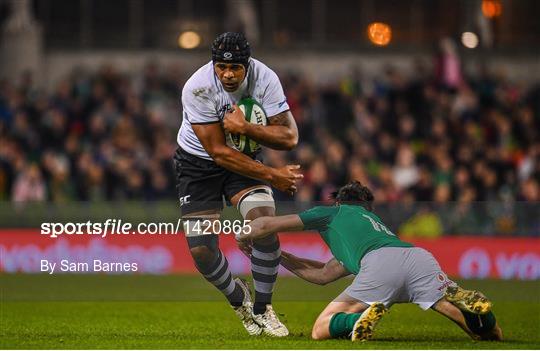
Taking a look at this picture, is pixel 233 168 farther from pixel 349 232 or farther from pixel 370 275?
pixel 370 275

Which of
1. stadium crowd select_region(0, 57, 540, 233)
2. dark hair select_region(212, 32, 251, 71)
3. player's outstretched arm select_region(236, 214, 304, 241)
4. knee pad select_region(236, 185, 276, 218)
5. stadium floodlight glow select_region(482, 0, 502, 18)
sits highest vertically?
dark hair select_region(212, 32, 251, 71)

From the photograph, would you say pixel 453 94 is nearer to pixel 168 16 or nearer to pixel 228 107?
pixel 168 16

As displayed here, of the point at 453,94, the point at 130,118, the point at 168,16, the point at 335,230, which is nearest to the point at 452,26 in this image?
the point at 453,94

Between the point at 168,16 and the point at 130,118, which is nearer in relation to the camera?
the point at 130,118

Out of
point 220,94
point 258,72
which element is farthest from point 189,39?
point 220,94

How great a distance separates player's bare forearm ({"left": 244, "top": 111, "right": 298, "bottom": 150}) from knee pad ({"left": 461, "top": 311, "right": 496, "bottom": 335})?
1980 mm

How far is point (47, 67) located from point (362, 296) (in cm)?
1647

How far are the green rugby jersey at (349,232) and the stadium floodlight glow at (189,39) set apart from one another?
628 inches

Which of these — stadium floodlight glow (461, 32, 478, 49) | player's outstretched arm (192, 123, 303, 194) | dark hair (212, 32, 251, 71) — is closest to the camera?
dark hair (212, 32, 251, 71)

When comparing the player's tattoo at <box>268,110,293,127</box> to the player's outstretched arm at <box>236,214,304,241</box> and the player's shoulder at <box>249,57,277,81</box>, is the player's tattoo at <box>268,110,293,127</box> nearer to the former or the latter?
the player's shoulder at <box>249,57,277,81</box>

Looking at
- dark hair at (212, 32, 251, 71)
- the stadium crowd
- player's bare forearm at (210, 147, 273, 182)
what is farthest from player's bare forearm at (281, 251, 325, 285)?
the stadium crowd

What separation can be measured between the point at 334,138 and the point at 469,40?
15.9 ft

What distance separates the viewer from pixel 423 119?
2309cm

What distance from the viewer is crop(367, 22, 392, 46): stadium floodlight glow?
26.2 metres
